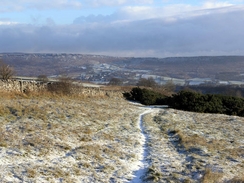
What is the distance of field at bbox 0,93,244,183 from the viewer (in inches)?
403

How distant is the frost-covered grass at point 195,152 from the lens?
35.2ft

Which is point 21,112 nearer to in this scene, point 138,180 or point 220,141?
point 138,180

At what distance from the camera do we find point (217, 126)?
22.0 m

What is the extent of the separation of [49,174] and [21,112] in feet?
29.9

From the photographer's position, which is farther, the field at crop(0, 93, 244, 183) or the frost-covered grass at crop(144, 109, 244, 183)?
the frost-covered grass at crop(144, 109, 244, 183)

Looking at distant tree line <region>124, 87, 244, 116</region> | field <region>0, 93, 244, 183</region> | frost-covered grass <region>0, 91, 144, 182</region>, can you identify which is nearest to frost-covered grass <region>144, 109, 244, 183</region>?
field <region>0, 93, 244, 183</region>

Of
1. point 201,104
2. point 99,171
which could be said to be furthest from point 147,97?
point 99,171

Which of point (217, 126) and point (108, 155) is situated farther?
point (217, 126)

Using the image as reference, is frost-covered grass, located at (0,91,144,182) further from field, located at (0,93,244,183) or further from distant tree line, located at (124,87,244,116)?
distant tree line, located at (124,87,244,116)

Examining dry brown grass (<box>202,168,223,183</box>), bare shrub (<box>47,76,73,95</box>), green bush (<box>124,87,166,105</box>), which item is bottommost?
green bush (<box>124,87,166,105</box>)

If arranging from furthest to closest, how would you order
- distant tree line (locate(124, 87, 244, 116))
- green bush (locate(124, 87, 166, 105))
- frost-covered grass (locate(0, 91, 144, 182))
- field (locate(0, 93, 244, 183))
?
green bush (locate(124, 87, 166, 105)) → distant tree line (locate(124, 87, 244, 116)) → field (locate(0, 93, 244, 183)) → frost-covered grass (locate(0, 91, 144, 182))

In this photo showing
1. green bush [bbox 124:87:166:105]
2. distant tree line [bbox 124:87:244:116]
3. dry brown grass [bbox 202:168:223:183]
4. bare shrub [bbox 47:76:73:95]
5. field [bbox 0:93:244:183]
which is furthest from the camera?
green bush [bbox 124:87:166:105]

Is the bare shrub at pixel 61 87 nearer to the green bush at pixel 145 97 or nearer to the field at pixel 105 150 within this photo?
the green bush at pixel 145 97

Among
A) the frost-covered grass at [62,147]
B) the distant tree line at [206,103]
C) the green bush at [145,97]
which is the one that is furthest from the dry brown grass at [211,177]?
the green bush at [145,97]
